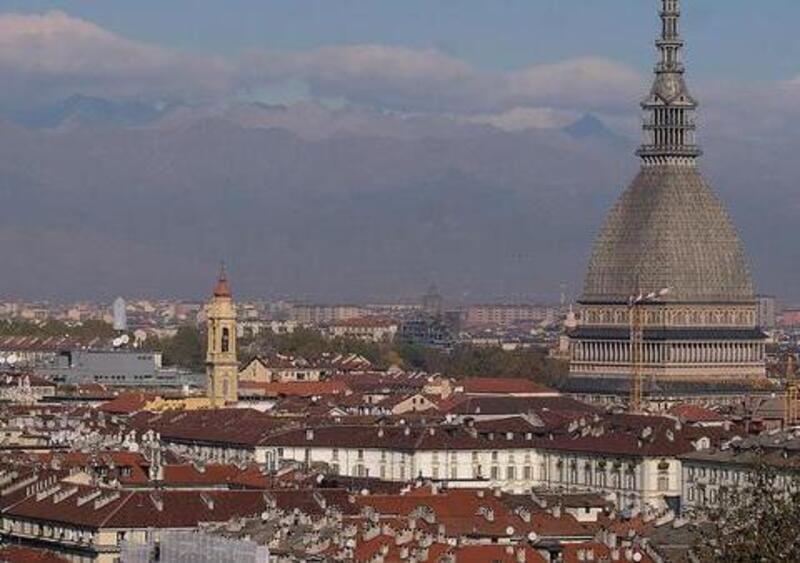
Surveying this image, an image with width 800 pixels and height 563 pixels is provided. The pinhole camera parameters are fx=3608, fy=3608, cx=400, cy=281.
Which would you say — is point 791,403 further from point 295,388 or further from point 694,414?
point 295,388

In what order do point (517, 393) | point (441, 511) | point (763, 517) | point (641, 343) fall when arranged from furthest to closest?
point (641, 343) < point (517, 393) < point (441, 511) < point (763, 517)

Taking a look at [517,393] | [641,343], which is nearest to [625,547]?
[517,393]

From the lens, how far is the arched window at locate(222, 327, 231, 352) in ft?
527

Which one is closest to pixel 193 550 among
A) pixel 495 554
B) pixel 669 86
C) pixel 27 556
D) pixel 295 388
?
pixel 495 554

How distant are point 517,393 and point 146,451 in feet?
182

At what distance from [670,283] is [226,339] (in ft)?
89.7

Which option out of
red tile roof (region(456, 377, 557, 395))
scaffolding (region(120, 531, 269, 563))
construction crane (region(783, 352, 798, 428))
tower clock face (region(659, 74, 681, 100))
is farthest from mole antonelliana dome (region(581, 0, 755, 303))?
scaffolding (region(120, 531, 269, 563))

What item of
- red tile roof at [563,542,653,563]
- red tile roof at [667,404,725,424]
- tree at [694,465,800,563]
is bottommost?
red tile roof at [563,542,653,563]

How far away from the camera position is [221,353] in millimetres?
160125

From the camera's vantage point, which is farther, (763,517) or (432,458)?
(432,458)

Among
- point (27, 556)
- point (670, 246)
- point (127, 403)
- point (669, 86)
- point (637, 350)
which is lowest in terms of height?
point (27, 556)

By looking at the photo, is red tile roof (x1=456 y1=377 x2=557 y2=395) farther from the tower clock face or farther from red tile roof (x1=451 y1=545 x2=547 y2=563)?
red tile roof (x1=451 y1=545 x2=547 y2=563)

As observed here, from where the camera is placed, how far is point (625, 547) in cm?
7275

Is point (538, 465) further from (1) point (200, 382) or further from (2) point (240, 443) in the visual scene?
(1) point (200, 382)
